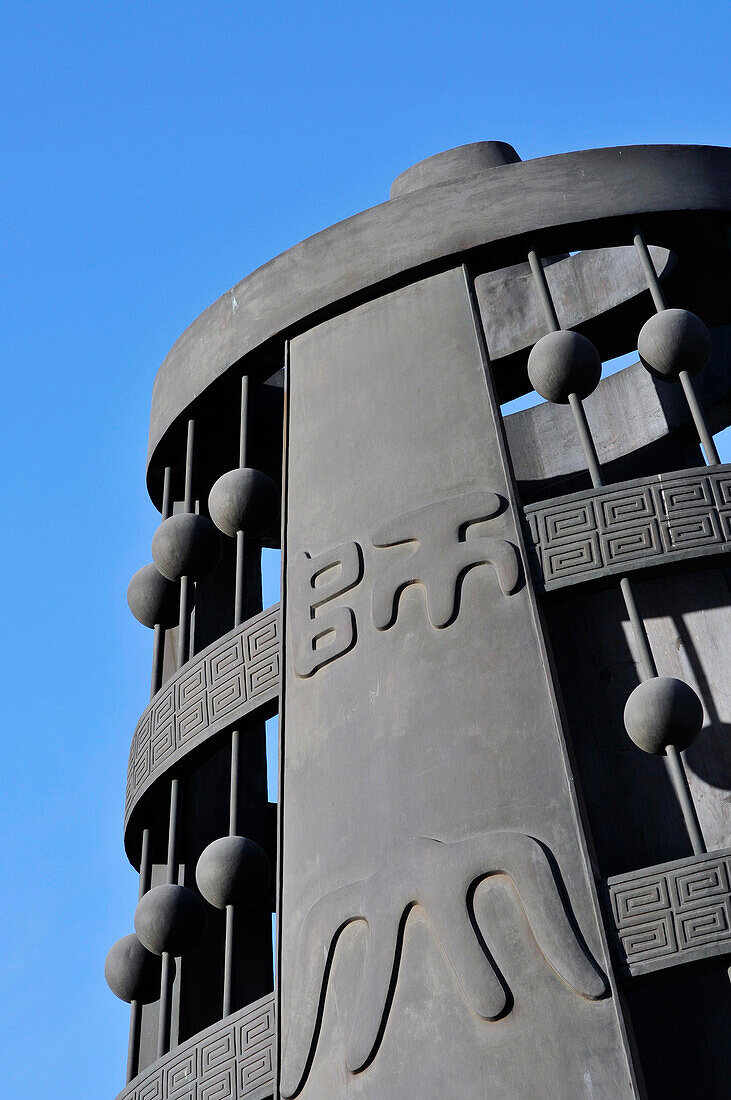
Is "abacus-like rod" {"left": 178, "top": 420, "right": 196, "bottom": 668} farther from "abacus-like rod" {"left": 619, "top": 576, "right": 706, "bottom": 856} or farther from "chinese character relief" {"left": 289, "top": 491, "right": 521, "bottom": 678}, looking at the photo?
"abacus-like rod" {"left": 619, "top": 576, "right": 706, "bottom": 856}

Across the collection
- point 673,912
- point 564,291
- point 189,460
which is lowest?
point 673,912

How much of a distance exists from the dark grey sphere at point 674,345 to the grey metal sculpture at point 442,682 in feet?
0.06

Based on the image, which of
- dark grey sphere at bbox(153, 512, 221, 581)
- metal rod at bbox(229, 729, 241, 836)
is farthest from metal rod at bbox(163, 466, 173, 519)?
metal rod at bbox(229, 729, 241, 836)

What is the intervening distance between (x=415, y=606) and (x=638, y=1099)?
3.23m

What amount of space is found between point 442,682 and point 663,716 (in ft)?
4.33

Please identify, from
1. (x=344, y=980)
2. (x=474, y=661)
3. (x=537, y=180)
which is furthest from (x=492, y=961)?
(x=537, y=180)

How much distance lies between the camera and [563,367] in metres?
9.27

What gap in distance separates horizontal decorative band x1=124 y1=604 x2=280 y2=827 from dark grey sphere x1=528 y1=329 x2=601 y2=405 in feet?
7.66

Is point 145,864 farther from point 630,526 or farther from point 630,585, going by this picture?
point 630,526

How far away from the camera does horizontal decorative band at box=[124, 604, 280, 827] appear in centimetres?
939

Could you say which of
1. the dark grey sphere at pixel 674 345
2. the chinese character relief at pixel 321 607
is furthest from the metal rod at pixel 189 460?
the dark grey sphere at pixel 674 345

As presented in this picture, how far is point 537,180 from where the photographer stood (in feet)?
33.8

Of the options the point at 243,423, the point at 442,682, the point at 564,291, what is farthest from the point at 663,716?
the point at 564,291

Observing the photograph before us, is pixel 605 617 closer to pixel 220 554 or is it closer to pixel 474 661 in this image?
pixel 474 661
